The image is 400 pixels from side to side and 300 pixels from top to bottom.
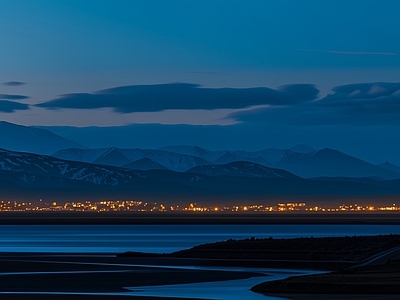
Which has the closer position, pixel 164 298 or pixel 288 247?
pixel 164 298

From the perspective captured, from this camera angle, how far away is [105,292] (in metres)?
47.1

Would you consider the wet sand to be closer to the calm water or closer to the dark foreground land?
the dark foreground land

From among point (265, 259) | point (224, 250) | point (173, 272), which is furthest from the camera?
point (224, 250)

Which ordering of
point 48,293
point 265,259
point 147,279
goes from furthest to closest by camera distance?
point 265,259 → point 147,279 → point 48,293

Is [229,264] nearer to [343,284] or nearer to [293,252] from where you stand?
[293,252]

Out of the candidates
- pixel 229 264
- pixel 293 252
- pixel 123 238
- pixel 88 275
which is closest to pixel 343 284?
pixel 88 275

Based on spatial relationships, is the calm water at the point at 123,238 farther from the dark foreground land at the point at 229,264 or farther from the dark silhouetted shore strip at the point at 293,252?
the dark foreground land at the point at 229,264

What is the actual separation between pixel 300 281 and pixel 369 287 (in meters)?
4.29

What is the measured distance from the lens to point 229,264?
221 feet

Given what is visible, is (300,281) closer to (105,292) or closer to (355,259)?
(105,292)

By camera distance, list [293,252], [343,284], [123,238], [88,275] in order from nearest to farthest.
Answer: [343,284] → [88,275] → [293,252] → [123,238]

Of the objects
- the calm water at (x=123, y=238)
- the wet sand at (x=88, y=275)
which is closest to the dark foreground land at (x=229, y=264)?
the wet sand at (x=88, y=275)

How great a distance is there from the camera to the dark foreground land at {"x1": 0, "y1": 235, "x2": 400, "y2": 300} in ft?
147

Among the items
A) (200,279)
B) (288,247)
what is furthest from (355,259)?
(200,279)
